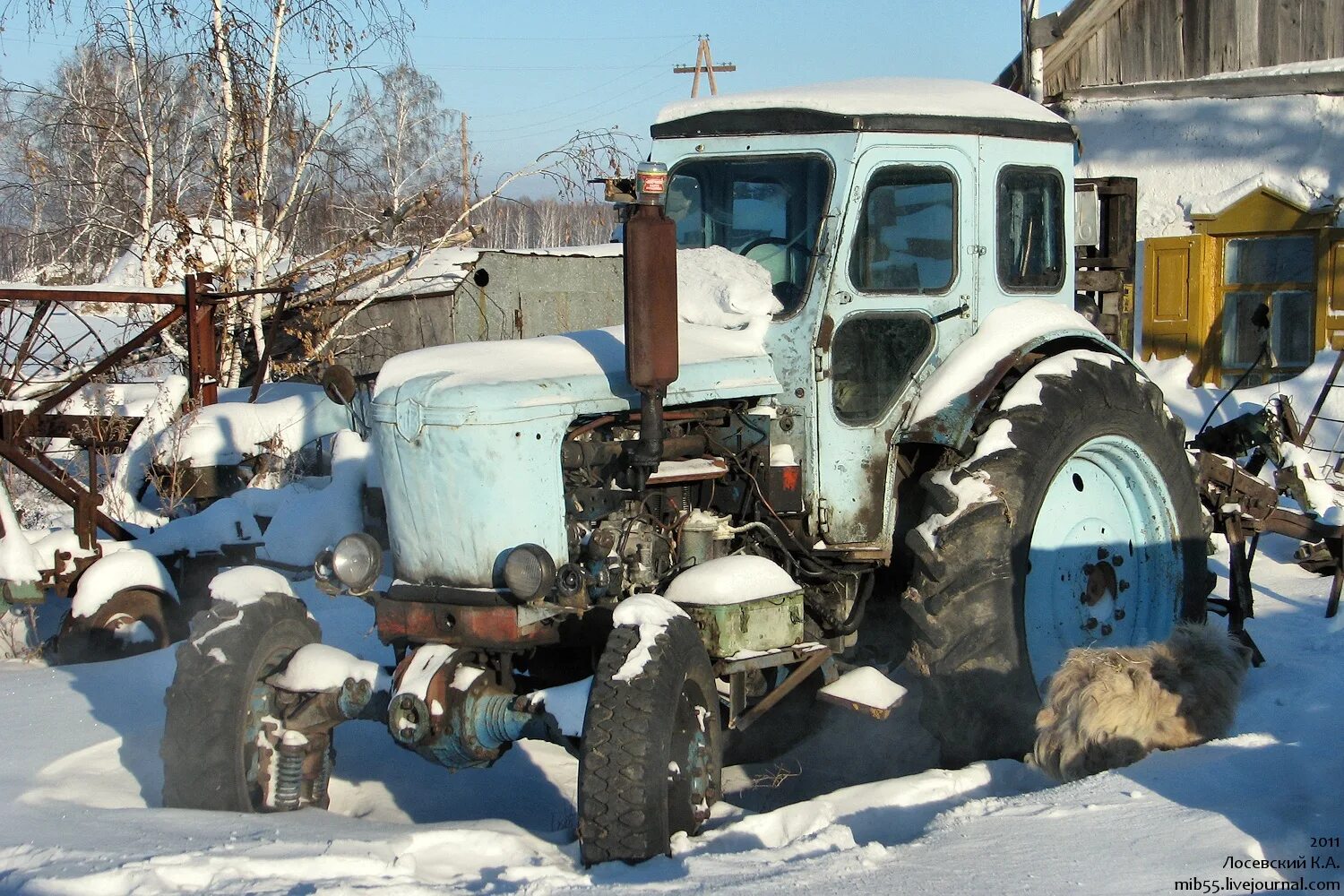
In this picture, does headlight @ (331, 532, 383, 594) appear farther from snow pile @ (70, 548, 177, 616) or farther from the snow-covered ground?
snow pile @ (70, 548, 177, 616)

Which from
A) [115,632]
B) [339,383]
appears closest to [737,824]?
[339,383]

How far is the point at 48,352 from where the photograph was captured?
779 inches

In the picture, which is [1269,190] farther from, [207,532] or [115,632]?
[115,632]

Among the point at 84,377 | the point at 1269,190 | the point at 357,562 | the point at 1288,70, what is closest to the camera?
the point at 357,562

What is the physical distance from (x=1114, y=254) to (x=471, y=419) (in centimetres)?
396

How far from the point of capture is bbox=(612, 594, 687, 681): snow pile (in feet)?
11.8

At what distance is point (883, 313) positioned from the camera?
4906 millimetres

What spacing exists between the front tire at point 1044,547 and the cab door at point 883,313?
30 centimetres

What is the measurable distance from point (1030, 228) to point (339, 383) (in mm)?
3346

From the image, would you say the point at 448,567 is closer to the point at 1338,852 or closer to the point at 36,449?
the point at 1338,852

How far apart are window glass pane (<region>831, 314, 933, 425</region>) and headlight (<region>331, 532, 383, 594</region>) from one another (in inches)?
70.8

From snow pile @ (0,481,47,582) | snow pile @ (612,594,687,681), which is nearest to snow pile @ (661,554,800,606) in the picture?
snow pile @ (612,594,687,681)

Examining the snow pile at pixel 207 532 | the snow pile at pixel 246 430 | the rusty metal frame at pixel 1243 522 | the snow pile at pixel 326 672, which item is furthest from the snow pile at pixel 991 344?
the snow pile at pixel 246 430

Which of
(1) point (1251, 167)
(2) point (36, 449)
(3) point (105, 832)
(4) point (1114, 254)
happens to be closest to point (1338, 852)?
(3) point (105, 832)
